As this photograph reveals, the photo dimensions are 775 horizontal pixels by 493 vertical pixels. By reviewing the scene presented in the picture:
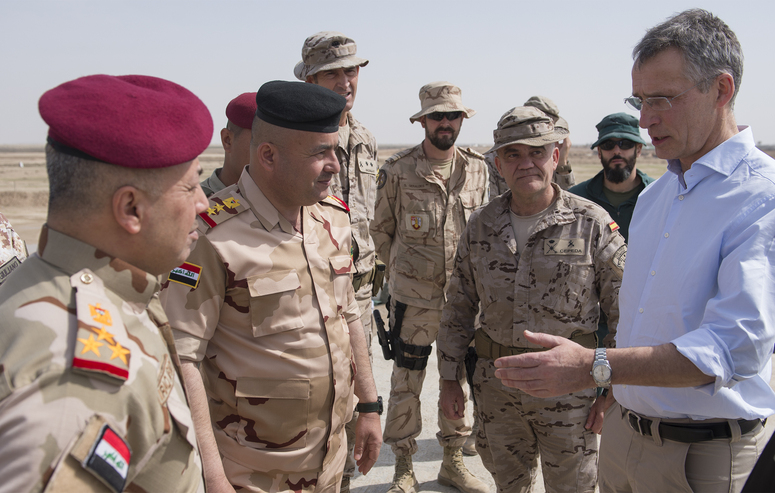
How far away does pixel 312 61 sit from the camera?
4.26 metres

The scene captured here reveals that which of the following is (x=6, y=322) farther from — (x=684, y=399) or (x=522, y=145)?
(x=522, y=145)

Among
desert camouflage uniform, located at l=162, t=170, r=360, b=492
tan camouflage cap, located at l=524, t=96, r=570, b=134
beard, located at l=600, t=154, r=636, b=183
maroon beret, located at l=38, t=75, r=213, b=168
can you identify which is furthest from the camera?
tan camouflage cap, located at l=524, t=96, r=570, b=134

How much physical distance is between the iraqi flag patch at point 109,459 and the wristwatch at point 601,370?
1.43 meters

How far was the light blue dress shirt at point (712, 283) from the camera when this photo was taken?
1.75 metres

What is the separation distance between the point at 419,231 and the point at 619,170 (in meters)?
1.75

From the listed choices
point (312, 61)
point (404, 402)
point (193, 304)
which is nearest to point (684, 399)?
point (193, 304)

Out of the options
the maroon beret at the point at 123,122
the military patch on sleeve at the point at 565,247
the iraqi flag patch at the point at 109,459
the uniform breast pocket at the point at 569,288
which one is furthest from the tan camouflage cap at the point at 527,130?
the iraqi flag patch at the point at 109,459

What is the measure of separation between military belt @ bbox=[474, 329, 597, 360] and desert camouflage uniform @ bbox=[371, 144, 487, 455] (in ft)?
4.36

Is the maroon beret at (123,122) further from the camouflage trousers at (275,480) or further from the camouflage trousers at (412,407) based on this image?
the camouflage trousers at (412,407)

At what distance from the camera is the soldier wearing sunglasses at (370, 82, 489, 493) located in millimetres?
4156

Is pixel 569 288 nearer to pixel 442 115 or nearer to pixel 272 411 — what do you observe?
pixel 272 411

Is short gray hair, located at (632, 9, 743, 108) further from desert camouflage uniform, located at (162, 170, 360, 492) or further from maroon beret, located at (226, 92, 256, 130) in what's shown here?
maroon beret, located at (226, 92, 256, 130)

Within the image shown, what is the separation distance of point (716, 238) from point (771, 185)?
25 centimetres

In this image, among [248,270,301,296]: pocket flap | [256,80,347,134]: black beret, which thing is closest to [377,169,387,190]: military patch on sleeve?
[256,80,347,134]: black beret
